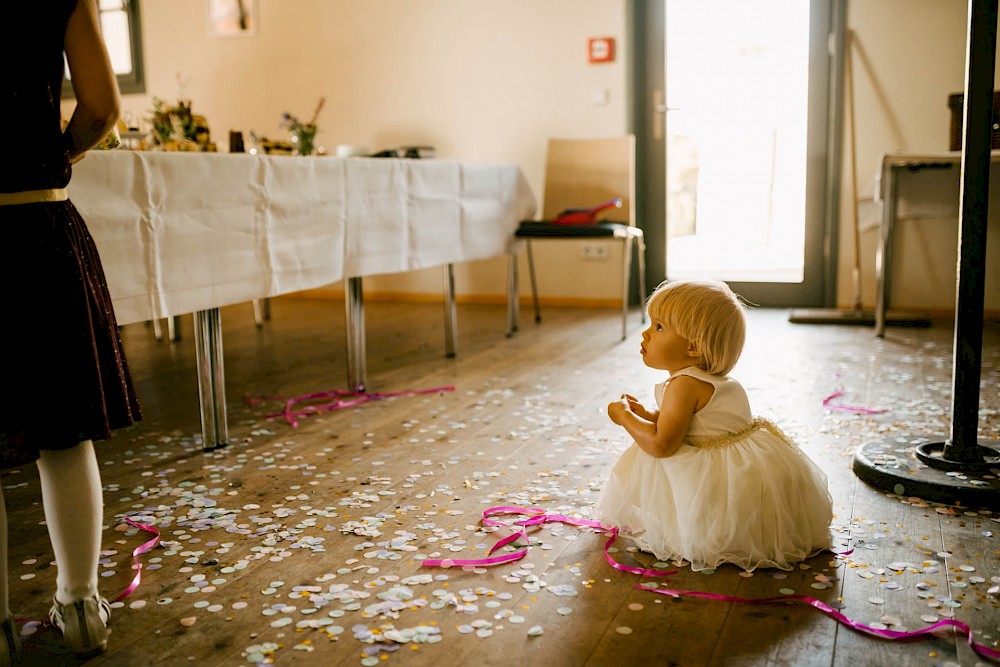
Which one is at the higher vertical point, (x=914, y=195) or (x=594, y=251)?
(x=914, y=195)

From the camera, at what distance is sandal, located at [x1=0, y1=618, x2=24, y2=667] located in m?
1.26

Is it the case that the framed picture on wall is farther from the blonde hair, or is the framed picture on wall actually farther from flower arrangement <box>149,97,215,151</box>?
the blonde hair

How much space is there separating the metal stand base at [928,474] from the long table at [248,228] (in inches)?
63.4

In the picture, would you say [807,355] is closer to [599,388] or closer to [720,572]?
[599,388]

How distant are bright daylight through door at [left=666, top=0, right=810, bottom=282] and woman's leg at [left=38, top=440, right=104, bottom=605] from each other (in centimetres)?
407

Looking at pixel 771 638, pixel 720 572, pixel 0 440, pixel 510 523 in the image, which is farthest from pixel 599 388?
pixel 0 440

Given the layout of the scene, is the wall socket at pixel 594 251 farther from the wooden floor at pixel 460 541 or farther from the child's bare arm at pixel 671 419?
the child's bare arm at pixel 671 419

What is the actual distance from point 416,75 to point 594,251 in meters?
1.52

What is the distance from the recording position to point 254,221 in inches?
96.7

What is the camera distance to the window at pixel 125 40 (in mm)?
6062

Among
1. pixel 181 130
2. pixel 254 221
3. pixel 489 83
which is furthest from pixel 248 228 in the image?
pixel 489 83

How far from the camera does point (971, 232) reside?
192 cm

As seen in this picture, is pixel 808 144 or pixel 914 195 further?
pixel 808 144

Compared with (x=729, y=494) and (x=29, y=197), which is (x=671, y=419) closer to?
(x=729, y=494)
